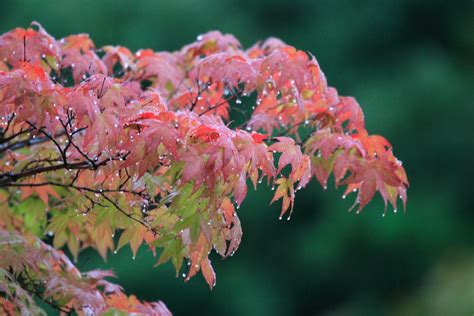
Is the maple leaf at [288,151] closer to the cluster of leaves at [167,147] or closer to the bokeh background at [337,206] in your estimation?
the cluster of leaves at [167,147]

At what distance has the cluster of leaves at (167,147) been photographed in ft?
4.88

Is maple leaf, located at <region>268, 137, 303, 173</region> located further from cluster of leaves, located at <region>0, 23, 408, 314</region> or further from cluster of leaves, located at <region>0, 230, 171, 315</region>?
A: cluster of leaves, located at <region>0, 230, 171, 315</region>

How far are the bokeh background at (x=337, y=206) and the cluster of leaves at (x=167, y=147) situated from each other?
3513 mm

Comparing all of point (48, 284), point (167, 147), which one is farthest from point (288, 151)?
point (48, 284)

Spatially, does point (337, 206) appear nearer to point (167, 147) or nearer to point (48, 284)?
point (48, 284)

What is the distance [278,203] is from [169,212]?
4305 millimetres

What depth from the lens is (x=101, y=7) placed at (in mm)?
6176

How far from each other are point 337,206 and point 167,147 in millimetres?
4649

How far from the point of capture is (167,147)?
1.44 metres

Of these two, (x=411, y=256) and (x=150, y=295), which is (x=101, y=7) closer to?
(x=150, y=295)

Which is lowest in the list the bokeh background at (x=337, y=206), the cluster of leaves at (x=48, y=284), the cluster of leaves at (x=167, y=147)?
the cluster of leaves at (x=48, y=284)

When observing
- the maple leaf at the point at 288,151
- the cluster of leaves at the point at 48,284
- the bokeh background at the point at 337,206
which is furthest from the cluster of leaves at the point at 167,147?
the bokeh background at the point at 337,206

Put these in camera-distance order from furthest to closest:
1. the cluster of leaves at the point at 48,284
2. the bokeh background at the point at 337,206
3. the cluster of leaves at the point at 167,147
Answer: the bokeh background at the point at 337,206 < the cluster of leaves at the point at 48,284 < the cluster of leaves at the point at 167,147

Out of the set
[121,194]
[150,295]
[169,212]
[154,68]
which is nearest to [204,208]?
[169,212]
